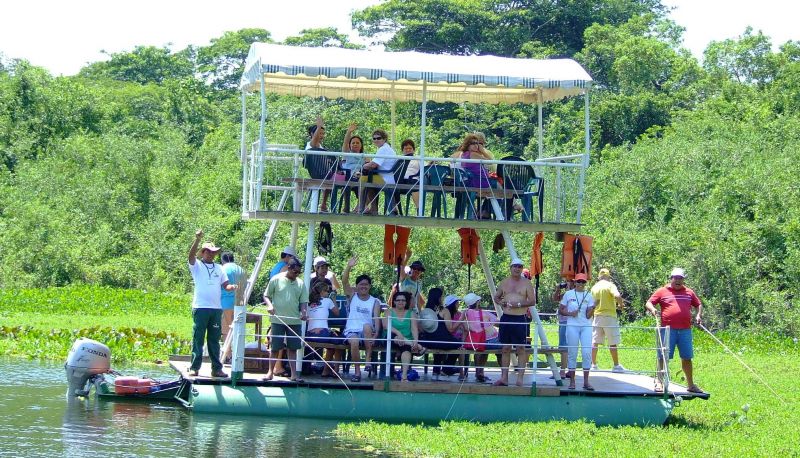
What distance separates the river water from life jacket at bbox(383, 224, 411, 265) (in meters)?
2.84

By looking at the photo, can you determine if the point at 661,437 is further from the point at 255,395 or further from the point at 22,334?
the point at 22,334

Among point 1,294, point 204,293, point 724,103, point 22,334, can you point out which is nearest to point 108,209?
point 1,294

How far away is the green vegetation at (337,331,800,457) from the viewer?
1305 cm

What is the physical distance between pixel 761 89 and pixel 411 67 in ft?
102

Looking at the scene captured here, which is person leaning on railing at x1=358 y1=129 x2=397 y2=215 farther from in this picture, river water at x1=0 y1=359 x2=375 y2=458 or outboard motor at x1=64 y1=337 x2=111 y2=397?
outboard motor at x1=64 y1=337 x2=111 y2=397

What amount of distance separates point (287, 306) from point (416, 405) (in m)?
2.05

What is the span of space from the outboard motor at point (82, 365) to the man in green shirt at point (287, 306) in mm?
2669

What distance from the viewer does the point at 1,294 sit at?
104 ft

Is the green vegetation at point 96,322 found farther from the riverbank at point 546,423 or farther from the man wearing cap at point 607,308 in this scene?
the man wearing cap at point 607,308

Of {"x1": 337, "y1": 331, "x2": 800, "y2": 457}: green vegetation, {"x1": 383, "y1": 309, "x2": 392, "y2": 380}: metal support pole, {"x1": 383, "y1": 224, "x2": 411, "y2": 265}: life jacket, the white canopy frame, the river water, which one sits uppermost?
the white canopy frame

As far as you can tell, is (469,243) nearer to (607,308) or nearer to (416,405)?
(607,308)

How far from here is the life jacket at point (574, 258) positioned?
16141mm

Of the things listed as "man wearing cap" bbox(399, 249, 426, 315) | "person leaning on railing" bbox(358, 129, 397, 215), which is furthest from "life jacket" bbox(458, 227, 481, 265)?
"person leaning on railing" bbox(358, 129, 397, 215)

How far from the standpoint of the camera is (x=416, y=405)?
15086 millimetres
